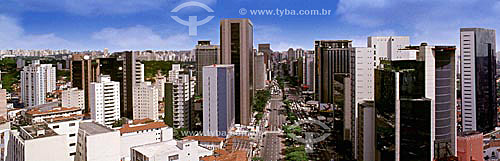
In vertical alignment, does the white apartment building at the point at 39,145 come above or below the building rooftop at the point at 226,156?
above

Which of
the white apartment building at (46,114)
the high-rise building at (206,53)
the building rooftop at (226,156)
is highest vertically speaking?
the high-rise building at (206,53)

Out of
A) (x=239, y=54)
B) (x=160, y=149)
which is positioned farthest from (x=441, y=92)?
(x=239, y=54)

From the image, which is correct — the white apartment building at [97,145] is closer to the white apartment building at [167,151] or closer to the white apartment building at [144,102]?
the white apartment building at [167,151]

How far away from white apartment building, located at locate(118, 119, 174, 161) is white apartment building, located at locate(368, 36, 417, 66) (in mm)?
3377

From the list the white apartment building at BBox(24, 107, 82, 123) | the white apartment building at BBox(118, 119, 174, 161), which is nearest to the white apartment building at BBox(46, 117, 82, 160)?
the white apartment building at BBox(118, 119, 174, 161)

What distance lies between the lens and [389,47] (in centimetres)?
477

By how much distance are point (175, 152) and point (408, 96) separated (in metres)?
2.43

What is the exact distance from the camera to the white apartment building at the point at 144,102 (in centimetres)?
798

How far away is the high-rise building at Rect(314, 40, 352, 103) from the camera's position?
9867 mm

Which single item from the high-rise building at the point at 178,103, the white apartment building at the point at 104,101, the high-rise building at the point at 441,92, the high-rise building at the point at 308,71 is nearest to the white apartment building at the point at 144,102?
the white apartment building at the point at 104,101

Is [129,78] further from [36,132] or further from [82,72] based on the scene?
[36,132]

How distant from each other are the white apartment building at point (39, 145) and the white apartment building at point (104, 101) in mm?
3789

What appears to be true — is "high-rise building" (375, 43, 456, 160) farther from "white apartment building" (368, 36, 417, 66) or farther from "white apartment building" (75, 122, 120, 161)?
"white apartment building" (75, 122, 120, 161)

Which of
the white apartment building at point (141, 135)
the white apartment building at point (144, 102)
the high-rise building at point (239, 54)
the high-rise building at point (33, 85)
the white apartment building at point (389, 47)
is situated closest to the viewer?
the white apartment building at point (389, 47)
